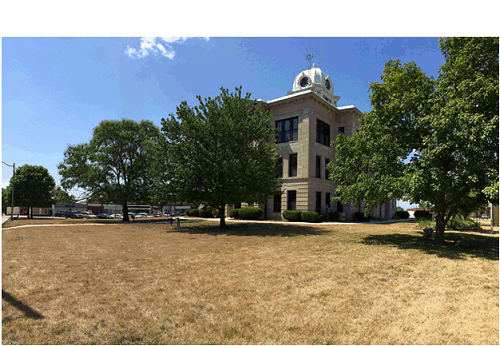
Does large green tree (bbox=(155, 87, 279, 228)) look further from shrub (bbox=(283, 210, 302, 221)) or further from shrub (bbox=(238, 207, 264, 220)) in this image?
shrub (bbox=(238, 207, 264, 220))

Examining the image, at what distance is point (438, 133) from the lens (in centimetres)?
1102

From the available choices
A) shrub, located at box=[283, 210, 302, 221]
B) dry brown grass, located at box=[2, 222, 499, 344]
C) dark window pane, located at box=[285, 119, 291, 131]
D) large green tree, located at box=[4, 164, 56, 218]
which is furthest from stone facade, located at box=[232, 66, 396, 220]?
large green tree, located at box=[4, 164, 56, 218]

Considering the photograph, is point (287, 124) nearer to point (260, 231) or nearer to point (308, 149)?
Result: point (308, 149)

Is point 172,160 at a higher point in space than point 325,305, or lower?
higher

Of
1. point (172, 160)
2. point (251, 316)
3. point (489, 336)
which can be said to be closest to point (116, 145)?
point (172, 160)

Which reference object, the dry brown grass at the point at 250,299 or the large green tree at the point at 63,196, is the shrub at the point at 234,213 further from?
the dry brown grass at the point at 250,299

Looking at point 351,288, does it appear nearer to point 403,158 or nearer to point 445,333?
point 445,333

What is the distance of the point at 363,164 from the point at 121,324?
12.6 meters

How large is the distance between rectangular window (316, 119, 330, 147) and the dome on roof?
18.8 meters

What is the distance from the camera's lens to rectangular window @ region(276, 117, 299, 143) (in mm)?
34188

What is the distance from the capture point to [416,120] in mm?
12641

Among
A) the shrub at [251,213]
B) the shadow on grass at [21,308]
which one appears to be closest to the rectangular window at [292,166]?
the shrub at [251,213]

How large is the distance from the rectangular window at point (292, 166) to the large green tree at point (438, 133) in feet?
60.6

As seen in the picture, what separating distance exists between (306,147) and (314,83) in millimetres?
24615
